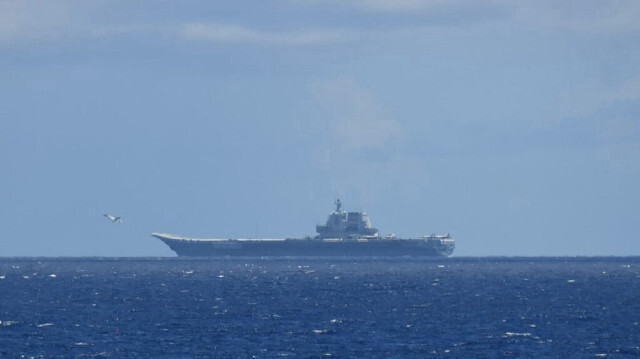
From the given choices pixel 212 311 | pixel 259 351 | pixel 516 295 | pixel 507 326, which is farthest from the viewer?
pixel 516 295

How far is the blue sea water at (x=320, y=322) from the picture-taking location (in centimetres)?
6588

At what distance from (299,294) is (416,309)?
77.0 feet

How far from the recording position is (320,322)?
81688 mm

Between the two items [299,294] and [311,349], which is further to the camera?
[299,294]

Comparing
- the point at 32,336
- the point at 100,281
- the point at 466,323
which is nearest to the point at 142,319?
the point at 32,336

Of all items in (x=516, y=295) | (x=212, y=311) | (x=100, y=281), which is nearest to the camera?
(x=212, y=311)

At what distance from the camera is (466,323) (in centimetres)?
8062

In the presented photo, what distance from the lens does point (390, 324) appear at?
263ft

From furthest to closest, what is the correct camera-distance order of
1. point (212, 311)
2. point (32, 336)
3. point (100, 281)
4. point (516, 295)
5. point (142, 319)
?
point (100, 281) < point (516, 295) < point (212, 311) < point (142, 319) < point (32, 336)

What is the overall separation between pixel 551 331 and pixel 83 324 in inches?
1040

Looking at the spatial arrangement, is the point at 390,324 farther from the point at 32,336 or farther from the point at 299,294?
the point at 299,294

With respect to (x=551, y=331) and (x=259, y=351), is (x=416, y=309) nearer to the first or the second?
(x=551, y=331)

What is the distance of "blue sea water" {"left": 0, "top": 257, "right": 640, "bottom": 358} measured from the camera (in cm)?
6588

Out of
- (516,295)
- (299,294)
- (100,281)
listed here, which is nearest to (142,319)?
(299,294)
